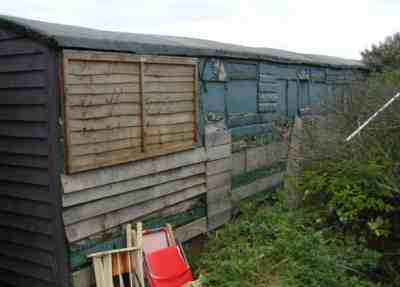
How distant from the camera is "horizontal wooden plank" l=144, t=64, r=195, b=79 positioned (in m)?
4.91

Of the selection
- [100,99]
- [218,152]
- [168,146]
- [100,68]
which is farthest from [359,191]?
[100,68]

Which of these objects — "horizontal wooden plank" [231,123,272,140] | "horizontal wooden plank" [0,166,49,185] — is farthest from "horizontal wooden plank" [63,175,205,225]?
"horizontal wooden plank" [231,123,272,140]

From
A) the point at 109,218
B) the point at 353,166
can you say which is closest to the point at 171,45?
the point at 109,218

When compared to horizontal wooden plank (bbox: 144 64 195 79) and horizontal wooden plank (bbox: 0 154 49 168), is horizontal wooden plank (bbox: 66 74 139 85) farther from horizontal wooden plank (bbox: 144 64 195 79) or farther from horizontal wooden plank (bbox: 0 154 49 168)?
horizontal wooden plank (bbox: 0 154 49 168)

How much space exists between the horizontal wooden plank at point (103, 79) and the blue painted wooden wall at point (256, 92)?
1324 mm

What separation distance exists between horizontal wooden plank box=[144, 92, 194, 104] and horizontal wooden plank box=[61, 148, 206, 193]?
25.0 inches

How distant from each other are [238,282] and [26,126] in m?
2.40

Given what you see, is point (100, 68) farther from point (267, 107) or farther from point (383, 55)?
point (383, 55)

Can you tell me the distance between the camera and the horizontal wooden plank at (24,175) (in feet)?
13.8

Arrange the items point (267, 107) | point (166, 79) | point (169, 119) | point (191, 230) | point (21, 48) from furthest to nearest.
Answer: point (267, 107)
point (191, 230)
point (169, 119)
point (166, 79)
point (21, 48)

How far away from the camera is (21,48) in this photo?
166 inches

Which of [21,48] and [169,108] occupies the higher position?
[21,48]

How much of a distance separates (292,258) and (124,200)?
5.76 ft

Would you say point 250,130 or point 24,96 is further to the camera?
point 250,130
